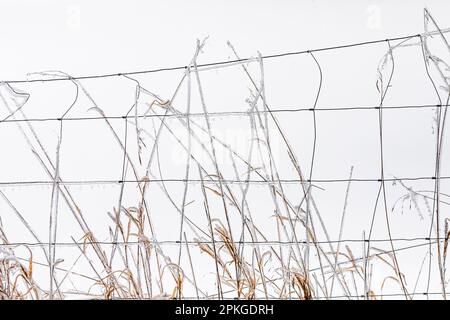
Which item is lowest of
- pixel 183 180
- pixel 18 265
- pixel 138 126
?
pixel 18 265

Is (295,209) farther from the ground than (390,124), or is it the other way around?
(390,124)

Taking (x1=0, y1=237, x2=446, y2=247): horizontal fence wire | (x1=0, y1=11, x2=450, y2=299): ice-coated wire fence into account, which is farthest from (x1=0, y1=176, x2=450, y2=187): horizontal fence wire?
(x1=0, y1=237, x2=446, y2=247): horizontal fence wire

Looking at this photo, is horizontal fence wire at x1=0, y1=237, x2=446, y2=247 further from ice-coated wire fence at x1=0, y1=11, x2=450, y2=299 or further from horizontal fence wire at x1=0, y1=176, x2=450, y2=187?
horizontal fence wire at x1=0, y1=176, x2=450, y2=187

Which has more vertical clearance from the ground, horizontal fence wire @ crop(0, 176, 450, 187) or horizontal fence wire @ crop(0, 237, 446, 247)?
horizontal fence wire @ crop(0, 176, 450, 187)

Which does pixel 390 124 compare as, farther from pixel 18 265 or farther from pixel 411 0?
pixel 18 265

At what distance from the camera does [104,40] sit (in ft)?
6.40

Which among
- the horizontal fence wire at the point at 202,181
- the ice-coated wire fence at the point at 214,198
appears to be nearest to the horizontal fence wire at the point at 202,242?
the ice-coated wire fence at the point at 214,198

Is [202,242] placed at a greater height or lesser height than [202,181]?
lesser

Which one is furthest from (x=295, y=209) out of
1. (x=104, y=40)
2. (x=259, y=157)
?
(x=104, y=40)

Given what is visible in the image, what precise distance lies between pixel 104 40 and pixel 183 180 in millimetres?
357

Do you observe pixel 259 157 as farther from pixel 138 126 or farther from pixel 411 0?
pixel 411 0

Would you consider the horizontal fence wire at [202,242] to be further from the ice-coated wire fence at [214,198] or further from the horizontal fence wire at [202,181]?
the horizontal fence wire at [202,181]

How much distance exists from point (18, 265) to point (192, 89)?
0.55 meters

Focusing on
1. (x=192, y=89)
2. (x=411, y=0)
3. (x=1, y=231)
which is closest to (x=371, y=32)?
(x=411, y=0)
